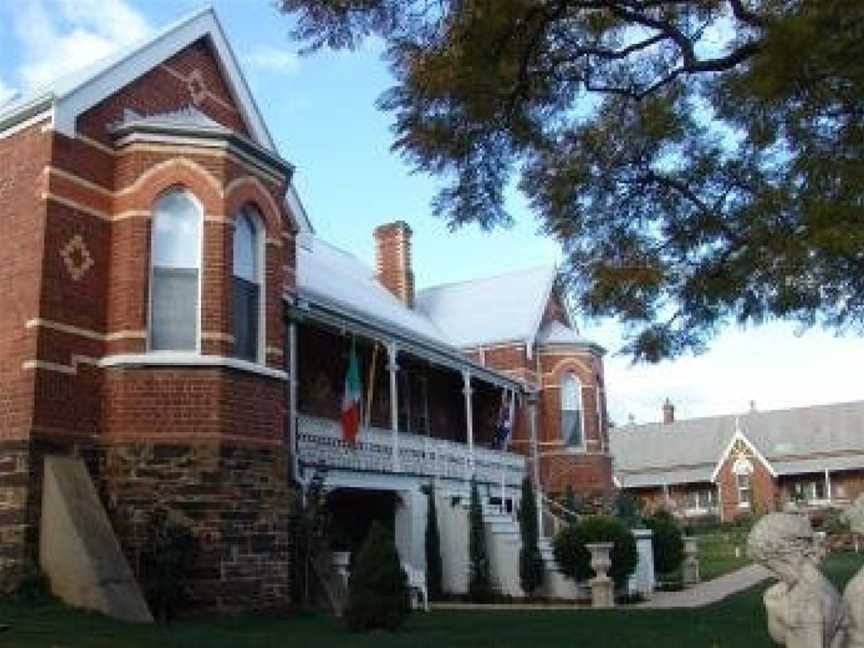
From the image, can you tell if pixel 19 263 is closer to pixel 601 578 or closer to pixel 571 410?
pixel 601 578

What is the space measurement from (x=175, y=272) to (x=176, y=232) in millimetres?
579

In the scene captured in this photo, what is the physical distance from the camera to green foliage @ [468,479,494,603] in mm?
21812

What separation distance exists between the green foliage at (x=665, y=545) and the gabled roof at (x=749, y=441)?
4006 centimetres

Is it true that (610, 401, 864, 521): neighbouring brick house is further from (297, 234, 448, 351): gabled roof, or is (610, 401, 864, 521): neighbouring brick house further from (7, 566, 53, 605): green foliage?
(7, 566, 53, 605): green foliage

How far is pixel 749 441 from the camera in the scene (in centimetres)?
6662

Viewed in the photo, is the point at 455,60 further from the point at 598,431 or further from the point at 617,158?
the point at 598,431

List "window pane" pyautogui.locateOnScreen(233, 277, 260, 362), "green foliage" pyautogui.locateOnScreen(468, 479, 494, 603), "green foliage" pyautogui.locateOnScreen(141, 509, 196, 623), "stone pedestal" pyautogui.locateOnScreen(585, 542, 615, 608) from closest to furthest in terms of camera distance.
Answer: "green foliage" pyautogui.locateOnScreen(141, 509, 196, 623)
"window pane" pyautogui.locateOnScreen(233, 277, 260, 362)
"stone pedestal" pyautogui.locateOnScreen(585, 542, 615, 608)
"green foliage" pyautogui.locateOnScreen(468, 479, 494, 603)

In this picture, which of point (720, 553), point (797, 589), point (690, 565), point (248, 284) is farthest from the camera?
point (720, 553)

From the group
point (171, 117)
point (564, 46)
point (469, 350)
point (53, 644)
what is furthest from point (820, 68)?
point (469, 350)

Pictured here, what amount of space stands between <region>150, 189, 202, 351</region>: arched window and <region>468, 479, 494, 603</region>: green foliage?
9.10m

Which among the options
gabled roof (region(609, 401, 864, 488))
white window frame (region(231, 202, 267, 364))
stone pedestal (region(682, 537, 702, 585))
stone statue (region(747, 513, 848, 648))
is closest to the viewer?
stone statue (region(747, 513, 848, 648))

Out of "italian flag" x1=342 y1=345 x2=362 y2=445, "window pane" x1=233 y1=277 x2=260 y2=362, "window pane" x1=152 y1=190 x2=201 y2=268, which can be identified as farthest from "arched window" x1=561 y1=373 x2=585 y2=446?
"window pane" x1=152 y1=190 x2=201 y2=268

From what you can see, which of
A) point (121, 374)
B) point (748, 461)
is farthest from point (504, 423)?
point (748, 461)

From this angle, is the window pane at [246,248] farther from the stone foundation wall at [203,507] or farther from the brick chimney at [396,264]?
the brick chimney at [396,264]
